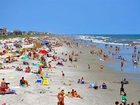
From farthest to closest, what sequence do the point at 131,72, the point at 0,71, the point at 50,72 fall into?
the point at 131,72 < the point at 50,72 < the point at 0,71

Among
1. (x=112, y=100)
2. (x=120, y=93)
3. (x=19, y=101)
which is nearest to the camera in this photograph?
(x=19, y=101)

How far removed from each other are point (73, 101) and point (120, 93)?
17.7 ft

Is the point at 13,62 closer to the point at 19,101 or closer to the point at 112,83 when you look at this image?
the point at 112,83

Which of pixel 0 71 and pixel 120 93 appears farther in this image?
pixel 0 71

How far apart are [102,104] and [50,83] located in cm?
740

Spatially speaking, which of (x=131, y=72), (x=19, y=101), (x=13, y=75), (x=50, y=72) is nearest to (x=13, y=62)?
(x=50, y=72)

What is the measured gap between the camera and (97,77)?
36031 millimetres

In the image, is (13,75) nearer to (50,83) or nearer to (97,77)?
(50,83)

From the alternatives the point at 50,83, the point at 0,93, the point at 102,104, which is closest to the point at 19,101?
the point at 0,93

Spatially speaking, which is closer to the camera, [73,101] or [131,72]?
[73,101]

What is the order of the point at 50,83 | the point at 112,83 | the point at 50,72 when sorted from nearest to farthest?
the point at 50,83 < the point at 112,83 < the point at 50,72

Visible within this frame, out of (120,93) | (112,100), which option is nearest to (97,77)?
(120,93)

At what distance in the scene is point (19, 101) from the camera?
21641mm

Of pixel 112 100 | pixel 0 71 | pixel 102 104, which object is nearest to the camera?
pixel 102 104
